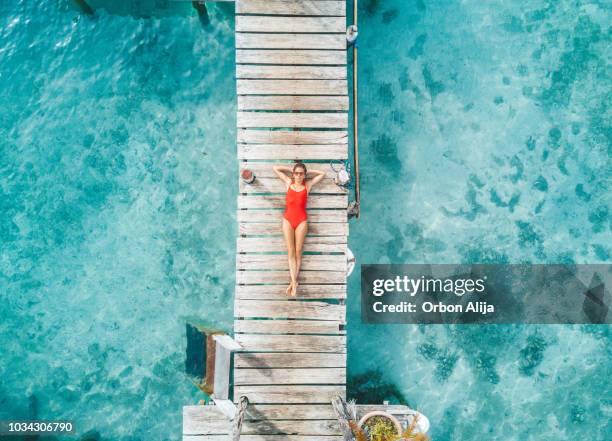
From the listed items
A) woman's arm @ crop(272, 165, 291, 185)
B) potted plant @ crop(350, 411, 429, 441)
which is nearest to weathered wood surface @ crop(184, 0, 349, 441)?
woman's arm @ crop(272, 165, 291, 185)

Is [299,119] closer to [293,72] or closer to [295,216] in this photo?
[293,72]

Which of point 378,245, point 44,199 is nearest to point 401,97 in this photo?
point 378,245

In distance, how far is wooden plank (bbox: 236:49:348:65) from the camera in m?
8.48

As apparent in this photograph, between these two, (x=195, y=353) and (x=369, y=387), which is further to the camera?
(x=369, y=387)

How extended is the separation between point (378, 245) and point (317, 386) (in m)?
3.15

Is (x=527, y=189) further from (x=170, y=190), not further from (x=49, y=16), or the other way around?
(x=49, y=16)

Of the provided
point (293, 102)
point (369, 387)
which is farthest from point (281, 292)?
point (293, 102)

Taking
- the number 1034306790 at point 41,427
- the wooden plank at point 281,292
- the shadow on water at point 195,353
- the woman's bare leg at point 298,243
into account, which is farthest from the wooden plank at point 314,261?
the number 1034306790 at point 41,427

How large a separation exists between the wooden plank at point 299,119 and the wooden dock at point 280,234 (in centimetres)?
2

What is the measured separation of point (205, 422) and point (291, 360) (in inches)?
70.7

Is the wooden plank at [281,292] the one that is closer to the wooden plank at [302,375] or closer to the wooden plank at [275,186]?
the wooden plank at [302,375]

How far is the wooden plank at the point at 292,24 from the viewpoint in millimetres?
8523

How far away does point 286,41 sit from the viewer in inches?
335

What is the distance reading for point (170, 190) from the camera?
376 inches
